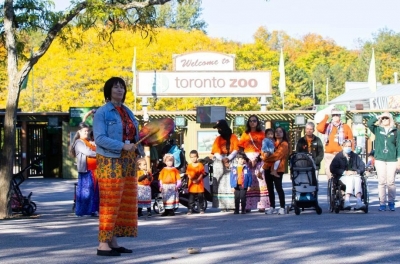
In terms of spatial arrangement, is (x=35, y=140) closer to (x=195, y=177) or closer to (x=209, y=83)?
(x=209, y=83)

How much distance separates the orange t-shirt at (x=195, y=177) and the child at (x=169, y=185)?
25cm

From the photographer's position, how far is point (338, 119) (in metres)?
17.9

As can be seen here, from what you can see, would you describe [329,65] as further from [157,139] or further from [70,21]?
[157,139]

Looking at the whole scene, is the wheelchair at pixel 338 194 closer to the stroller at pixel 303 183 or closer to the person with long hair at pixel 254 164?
the stroller at pixel 303 183

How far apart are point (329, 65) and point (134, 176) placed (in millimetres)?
92287

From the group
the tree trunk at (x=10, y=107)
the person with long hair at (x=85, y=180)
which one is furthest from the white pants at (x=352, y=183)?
the tree trunk at (x=10, y=107)

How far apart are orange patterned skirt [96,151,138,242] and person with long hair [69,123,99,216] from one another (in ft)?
20.3

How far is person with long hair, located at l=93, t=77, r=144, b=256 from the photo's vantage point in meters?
9.87

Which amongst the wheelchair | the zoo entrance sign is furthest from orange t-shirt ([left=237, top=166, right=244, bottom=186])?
the zoo entrance sign

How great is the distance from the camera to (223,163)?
17.1 metres

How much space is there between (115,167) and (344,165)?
25.7 feet

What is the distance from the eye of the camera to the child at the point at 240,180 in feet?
55.2

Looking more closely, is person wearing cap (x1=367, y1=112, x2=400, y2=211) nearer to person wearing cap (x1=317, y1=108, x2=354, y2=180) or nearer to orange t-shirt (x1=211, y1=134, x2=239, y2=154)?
person wearing cap (x1=317, y1=108, x2=354, y2=180)

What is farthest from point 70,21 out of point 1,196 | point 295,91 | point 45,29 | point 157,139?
point 295,91
